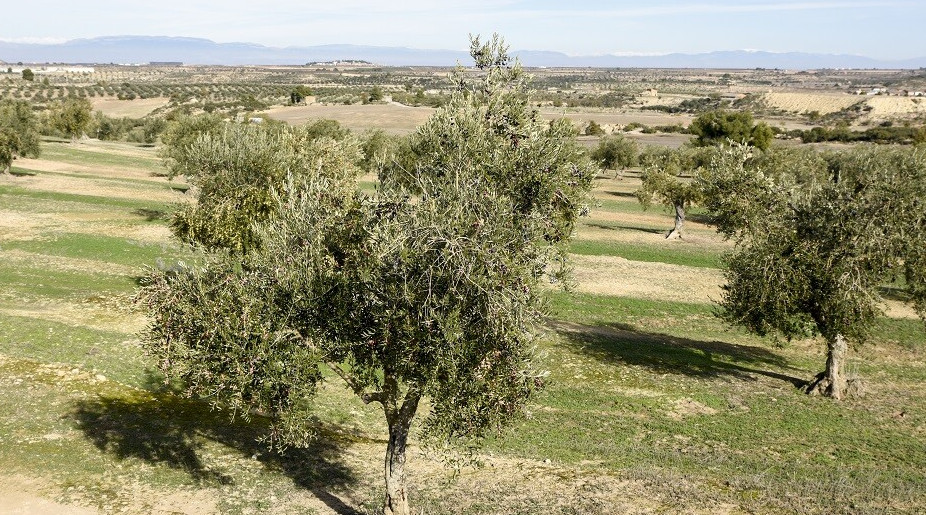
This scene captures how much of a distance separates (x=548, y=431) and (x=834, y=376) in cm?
1500

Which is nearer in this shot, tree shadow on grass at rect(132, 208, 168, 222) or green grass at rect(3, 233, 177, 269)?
green grass at rect(3, 233, 177, 269)

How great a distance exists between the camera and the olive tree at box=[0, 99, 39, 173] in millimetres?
69938

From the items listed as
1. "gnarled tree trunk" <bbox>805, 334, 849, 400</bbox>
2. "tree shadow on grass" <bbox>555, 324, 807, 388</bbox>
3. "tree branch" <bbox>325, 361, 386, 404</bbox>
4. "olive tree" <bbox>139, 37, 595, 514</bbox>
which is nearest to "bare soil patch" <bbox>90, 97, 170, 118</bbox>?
"tree shadow on grass" <bbox>555, 324, 807, 388</bbox>

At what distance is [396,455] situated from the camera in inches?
695

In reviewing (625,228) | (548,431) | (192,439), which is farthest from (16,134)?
(548,431)

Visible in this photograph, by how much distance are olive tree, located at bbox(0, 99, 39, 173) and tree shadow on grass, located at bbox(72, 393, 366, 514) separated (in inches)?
2360

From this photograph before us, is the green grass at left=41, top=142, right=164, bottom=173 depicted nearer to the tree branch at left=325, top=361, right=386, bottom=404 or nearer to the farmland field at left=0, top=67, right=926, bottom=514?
the farmland field at left=0, top=67, right=926, bottom=514

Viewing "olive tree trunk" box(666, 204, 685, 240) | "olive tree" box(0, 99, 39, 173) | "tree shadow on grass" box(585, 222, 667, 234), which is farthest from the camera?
"tree shadow on grass" box(585, 222, 667, 234)

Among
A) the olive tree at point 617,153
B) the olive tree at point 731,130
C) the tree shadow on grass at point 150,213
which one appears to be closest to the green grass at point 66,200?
the tree shadow on grass at point 150,213

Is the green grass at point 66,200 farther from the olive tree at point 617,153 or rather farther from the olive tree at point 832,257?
the olive tree at point 617,153

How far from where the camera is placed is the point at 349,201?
17062 mm

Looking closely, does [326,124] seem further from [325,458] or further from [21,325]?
[325,458]

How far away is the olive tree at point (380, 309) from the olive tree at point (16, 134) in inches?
2680

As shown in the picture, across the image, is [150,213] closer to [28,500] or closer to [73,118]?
[28,500]
